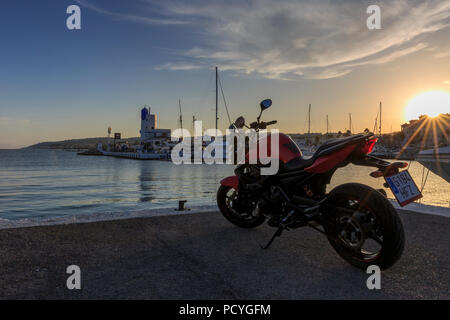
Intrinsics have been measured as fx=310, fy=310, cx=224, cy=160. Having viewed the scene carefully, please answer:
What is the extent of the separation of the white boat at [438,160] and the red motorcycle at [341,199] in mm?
9532

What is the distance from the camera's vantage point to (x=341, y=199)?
2.95 meters

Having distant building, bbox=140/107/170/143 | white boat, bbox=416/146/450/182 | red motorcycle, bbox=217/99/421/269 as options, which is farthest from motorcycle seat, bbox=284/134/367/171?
distant building, bbox=140/107/170/143

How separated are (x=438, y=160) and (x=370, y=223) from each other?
10.6m

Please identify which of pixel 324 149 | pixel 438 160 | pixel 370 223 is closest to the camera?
pixel 370 223

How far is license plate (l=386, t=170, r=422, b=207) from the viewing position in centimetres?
278

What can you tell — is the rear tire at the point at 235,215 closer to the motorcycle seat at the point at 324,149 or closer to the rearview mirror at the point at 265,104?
the motorcycle seat at the point at 324,149

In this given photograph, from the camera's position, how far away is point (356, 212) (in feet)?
9.21

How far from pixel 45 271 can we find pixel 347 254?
2.81 metres

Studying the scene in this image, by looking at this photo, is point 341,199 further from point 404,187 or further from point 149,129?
point 149,129

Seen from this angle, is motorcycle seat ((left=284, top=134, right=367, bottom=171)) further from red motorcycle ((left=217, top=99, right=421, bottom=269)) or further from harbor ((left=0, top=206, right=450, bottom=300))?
harbor ((left=0, top=206, right=450, bottom=300))

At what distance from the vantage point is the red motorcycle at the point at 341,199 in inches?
106

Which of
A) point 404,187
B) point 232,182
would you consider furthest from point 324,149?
point 232,182
